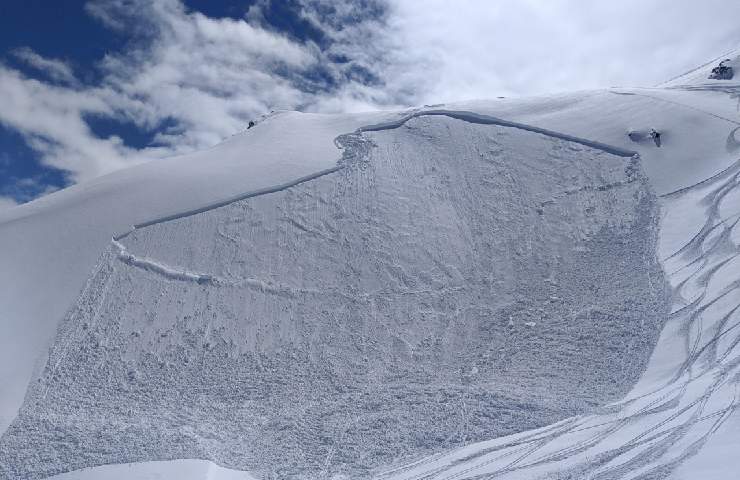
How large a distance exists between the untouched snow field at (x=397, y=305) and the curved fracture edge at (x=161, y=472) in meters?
0.06

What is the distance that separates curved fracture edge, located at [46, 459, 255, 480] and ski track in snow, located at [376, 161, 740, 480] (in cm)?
306

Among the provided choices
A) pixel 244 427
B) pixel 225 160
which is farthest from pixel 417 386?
pixel 225 160

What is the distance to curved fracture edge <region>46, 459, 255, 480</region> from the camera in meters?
13.5

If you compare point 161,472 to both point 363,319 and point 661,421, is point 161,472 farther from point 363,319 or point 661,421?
point 661,421

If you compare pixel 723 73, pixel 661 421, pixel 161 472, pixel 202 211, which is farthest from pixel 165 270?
pixel 723 73

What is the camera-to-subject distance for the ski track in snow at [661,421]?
1202 centimetres

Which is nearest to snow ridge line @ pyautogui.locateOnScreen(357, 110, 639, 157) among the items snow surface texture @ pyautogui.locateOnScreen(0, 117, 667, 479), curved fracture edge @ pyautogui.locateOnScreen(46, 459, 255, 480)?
snow surface texture @ pyautogui.locateOnScreen(0, 117, 667, 479)

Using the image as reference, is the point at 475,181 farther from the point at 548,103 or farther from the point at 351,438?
the point at 351,438

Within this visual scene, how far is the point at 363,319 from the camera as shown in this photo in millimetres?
18094

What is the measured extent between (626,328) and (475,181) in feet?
25.0

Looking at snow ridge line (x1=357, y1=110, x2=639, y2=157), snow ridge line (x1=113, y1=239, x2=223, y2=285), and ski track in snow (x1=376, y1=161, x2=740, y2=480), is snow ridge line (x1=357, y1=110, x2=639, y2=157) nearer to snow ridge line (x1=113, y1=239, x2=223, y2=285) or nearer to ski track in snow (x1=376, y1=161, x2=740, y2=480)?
ski track in snow (x1=376, y1=161, x2=740, y2=480)

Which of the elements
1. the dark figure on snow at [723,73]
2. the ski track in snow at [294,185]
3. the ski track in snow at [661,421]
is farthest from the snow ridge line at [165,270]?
the dark figure on snow at [723,73]

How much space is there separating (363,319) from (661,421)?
7414 millimetres

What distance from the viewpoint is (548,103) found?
27734 mm
